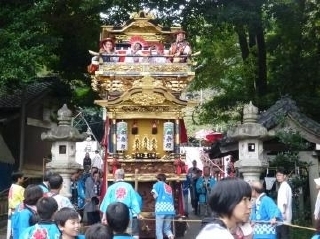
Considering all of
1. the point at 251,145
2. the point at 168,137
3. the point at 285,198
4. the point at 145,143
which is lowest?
the point at 285,198

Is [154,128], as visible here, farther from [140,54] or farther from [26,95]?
[26,95]

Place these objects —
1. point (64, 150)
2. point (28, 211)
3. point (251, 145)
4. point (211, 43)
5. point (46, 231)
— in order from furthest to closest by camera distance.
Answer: point (211, 43) < point (64, 150) < point (251, 145) < point (28, 211) < point (46, 231)

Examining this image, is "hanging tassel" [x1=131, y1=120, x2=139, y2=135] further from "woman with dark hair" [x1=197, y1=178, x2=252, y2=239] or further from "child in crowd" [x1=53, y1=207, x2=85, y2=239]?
"woman with dark hair" [x1=197, y1=178, x2=252, y2=239]

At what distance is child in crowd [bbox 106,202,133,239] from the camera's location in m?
5.20

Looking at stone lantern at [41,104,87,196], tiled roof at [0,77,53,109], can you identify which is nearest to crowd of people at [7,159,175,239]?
stone lantern at [41,104,87,196]

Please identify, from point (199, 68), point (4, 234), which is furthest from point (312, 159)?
point (199, 68)

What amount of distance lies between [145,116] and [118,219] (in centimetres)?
1104

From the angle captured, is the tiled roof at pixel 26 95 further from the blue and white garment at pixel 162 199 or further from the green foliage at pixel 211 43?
the blue and white garment at pixel 162 199

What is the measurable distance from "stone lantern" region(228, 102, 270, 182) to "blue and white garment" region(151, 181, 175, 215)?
1.94 m

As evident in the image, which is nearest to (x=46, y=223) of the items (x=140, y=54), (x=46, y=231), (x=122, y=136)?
(x=46, y=231)

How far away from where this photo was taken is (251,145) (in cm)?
1396

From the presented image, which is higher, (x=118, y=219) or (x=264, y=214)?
(x=118, y=219)

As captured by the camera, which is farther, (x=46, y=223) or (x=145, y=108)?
(x=145, y=108)

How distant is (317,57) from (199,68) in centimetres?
573
